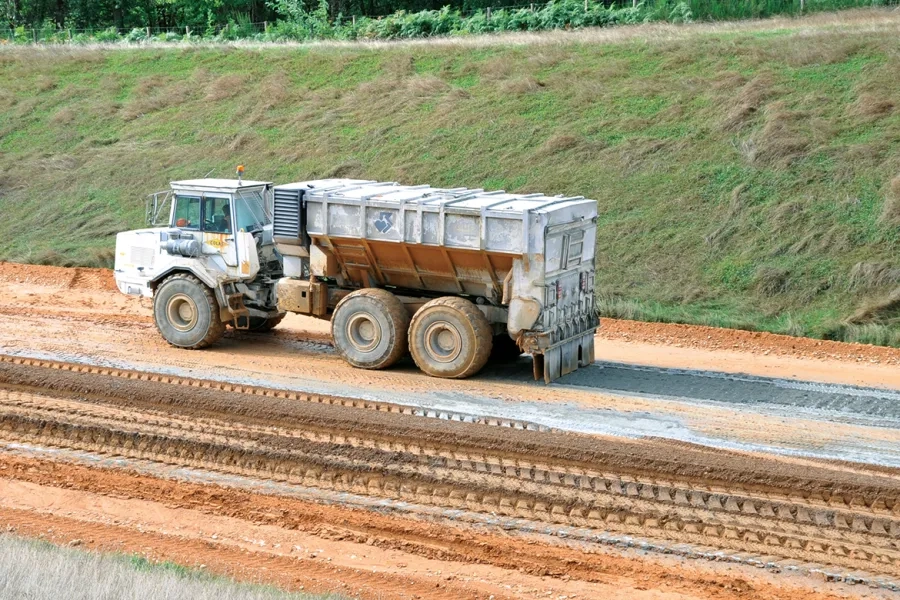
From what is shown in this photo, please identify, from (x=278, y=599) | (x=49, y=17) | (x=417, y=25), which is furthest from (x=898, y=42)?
(x=49, y=17)

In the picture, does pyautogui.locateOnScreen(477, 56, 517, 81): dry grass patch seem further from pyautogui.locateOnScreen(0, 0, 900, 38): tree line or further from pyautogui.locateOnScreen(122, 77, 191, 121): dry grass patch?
pyautogui.locateOnScreen(122, 77, 191, 121): dry grass patch

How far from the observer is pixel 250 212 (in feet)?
54.3

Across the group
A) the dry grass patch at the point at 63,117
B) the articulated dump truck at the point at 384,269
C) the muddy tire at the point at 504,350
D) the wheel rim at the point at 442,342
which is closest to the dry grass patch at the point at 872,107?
the articulated dump truck at the point at 384,269

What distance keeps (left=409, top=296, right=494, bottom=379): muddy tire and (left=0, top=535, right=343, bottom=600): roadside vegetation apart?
21.4 feet

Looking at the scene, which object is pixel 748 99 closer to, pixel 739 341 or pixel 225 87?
pixel 739 341

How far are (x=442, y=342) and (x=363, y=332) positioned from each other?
4.07ft

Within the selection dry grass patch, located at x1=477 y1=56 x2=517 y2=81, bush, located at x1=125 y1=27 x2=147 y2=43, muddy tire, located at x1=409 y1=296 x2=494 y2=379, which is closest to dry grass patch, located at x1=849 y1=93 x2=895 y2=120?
dry grass patch, located at x1=477 y1=56 x2=517 y2=81

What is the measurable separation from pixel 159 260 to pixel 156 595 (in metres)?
9.39

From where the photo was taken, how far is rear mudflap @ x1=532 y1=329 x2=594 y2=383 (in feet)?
48.8

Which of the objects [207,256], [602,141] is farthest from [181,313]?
[602,141]

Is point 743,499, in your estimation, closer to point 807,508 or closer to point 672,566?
point 807,508

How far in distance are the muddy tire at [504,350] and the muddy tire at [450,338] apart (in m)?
1.04

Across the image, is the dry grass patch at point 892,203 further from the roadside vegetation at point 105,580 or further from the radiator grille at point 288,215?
the roadside vegetation at point 105,580

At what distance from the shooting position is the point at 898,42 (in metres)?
28.5
